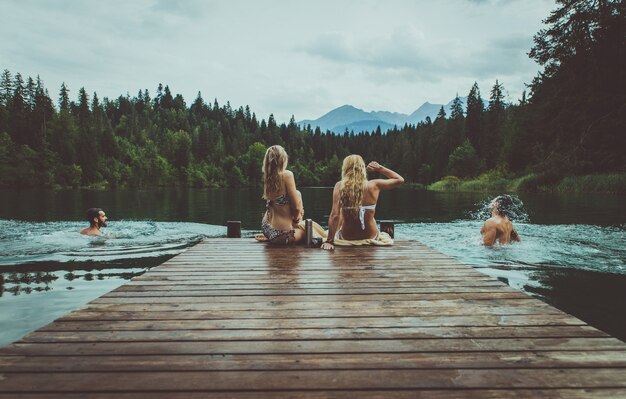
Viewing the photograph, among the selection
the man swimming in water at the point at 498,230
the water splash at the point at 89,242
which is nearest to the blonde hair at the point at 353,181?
the man swimming in water at the point at 498,230

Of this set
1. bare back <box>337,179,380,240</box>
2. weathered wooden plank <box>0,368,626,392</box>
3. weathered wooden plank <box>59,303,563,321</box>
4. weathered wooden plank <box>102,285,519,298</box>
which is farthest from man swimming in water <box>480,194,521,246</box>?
weathered wooden plank <box>0,368,626,392</box>

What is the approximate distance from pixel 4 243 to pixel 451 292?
1438cm

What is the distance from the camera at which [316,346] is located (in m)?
3.29

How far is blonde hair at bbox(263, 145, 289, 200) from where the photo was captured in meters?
7.92

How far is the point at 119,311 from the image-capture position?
165 inches

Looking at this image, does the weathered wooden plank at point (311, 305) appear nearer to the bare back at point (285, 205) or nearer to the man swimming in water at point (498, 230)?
the bare back at point (285, 205)

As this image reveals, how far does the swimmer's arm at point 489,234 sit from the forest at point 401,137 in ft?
30.0

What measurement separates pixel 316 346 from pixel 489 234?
10.2 metres

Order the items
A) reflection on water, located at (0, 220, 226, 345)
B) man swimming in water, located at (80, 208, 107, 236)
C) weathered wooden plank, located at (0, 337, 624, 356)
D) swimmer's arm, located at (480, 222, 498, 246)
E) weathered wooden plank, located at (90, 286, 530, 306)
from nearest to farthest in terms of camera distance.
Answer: weathered wooden plank, located at (0, 337, 624, 356) → weathered wooden plank, located at (90, 286, 530, 306) → reflection on water, located at (0, 220, 226, 345) → swimmer's arm, located at (480, 222, 498, 246) → man swimming in water, located at (80, 208, 107, 236)

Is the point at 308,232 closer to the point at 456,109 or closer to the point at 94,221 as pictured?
the point at 94,221

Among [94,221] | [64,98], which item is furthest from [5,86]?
[94,221]

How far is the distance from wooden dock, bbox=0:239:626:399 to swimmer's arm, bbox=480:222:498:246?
7133 mm

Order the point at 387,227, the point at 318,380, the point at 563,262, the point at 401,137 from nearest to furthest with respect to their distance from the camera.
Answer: the point at 318,380
the point at 387,227
the point at 563,262
the point at 401,137

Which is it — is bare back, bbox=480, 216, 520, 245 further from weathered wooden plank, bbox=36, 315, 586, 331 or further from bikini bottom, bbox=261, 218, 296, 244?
weathered wooden plank, bbox=36, 315, 586, 331
